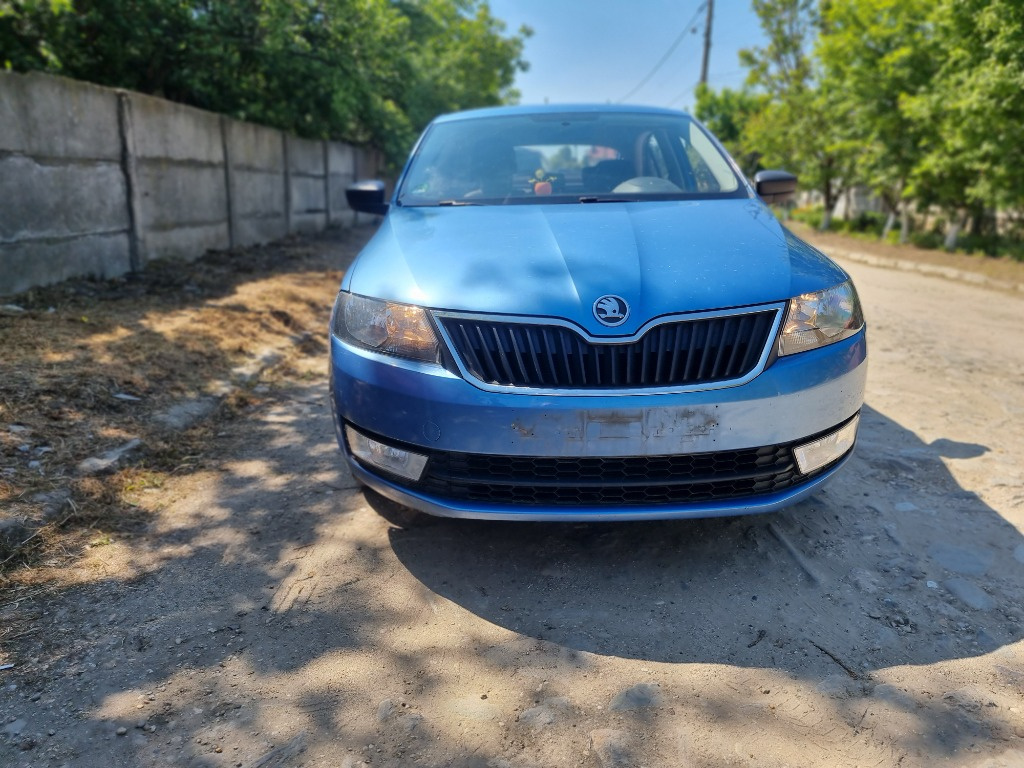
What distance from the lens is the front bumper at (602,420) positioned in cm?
232

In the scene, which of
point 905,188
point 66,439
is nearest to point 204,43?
point 66,439

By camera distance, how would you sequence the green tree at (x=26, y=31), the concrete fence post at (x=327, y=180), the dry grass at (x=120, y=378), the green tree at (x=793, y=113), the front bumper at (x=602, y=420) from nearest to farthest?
1. the front bumper at (x=602, y=420)
2. the dry grass at (x=120, y=378)
3. the green tree at (x=26, y=31)
4. the concrete fence post at (x=327, y=180)
5. the green tree at (x=793, y=113)

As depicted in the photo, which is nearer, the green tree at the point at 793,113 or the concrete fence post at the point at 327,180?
the concrete fence post at the point at 327,180

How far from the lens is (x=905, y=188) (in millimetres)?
15945

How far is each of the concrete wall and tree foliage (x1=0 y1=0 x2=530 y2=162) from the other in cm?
115

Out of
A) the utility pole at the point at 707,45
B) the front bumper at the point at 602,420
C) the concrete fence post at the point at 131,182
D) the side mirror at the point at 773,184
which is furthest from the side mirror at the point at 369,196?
the utility pole at the point at 707,45

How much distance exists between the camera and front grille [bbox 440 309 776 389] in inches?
93.0

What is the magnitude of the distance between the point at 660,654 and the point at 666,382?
0.82m

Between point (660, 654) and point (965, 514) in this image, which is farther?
point (965, 514)

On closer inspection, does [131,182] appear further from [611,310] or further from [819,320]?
[819,320]

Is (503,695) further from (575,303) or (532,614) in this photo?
(575,303)

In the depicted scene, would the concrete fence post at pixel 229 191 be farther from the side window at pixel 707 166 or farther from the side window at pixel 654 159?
the side window at pixel 707 166

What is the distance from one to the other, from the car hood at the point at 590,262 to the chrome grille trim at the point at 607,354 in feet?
0.13

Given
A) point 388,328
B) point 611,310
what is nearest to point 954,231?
point 611,310
